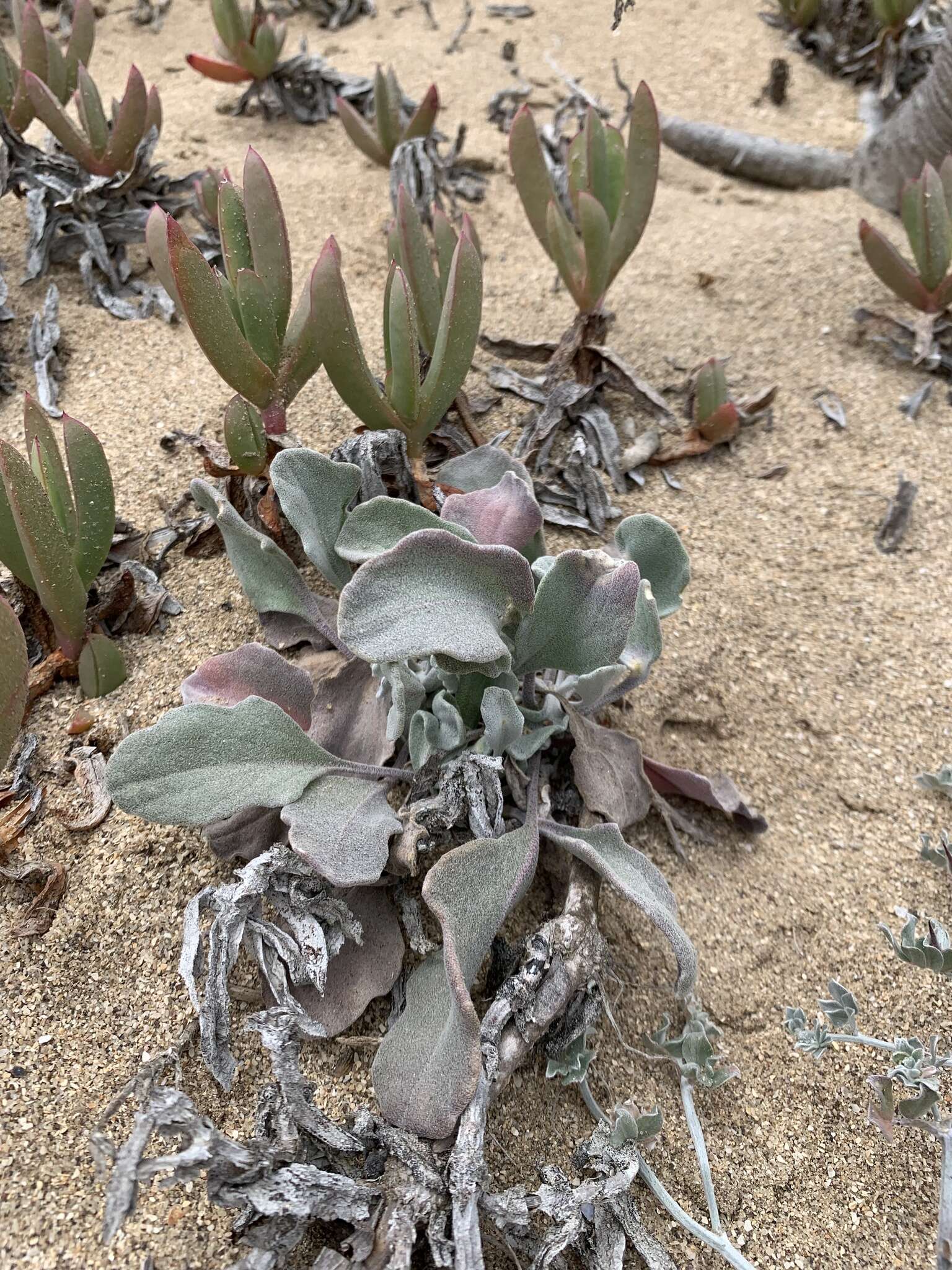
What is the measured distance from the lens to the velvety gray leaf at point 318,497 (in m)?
1.33

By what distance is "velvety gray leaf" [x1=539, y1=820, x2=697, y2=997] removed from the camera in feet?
3.70

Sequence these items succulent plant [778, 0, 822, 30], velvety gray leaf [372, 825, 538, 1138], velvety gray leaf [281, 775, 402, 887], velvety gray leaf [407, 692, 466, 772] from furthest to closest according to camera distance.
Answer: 1. succulent plant [778, 0, 822, 30]
2. velvety gray leaf [407, 692, 466, 772]
3. velvety gray leaf [281, 775, 402, 887]
4. velvety gray leaf [372, 825, 538, 1138]

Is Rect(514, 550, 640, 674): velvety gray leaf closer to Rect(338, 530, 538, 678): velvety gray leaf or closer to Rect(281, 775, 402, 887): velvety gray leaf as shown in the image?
Rect(338, 530, 538, 678): velvety gray leaf

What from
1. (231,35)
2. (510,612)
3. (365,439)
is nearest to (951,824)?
(510,612)

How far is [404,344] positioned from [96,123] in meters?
1.16

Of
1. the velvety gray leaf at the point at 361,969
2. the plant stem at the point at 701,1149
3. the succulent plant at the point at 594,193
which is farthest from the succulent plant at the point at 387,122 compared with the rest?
the plant stem at the point at 701,1149

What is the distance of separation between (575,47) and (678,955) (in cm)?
336

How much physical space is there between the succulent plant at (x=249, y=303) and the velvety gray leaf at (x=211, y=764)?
0.53 metres

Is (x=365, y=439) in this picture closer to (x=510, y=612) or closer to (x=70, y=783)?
(x=510, y=612)

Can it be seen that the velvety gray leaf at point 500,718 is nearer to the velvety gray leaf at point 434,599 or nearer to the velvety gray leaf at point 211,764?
the velvety gray leaf at point 434,599

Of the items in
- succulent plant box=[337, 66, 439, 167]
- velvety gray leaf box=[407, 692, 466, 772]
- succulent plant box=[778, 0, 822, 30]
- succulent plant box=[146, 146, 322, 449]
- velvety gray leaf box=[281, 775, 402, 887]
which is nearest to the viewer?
velvety gray leaf box=[281, 775, 402, 887]

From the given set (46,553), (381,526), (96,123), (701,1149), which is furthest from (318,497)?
(96,123)

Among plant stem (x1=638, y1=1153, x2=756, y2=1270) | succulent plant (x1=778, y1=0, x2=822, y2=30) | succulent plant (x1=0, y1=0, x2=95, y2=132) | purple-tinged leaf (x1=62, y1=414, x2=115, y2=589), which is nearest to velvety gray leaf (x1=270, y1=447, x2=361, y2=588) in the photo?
purple-tinged leaf (x1=62, y1=414, x2=115, y2=589)

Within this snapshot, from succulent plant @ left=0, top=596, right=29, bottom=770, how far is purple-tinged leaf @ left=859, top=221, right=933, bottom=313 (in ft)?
6.22
